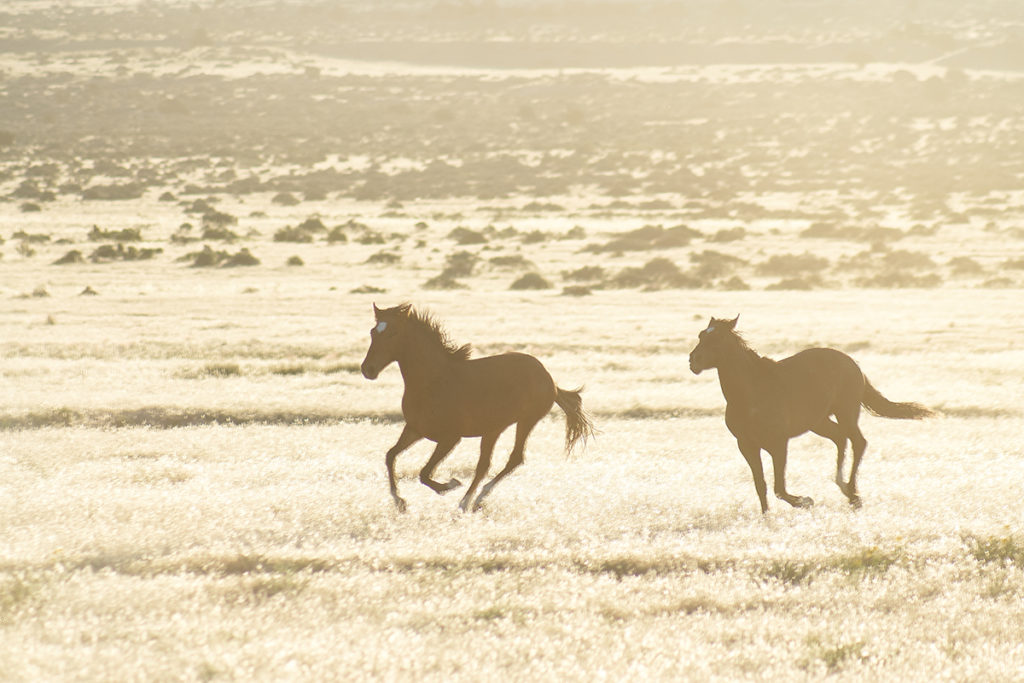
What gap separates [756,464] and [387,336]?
2981 mm

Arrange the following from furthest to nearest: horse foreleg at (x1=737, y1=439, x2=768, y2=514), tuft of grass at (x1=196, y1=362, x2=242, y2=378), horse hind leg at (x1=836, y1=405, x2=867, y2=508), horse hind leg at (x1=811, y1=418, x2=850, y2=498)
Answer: tuft of grass at (x1=196, y1=362, x2=242, y2=378) → horse hind leg at (x1=811, y1=418, x2=850, y2=498) → horse hind leg at (x1=836, y1=405, x2=867, y2=508) → horse foreleg at (x1=737, y1=439, x2=768, y2=514)

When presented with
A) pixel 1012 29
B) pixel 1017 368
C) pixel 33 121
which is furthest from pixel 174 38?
pixel 1017 368

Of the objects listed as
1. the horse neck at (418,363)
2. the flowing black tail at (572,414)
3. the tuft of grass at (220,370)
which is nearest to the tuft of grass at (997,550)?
the flowing black tail at (572,414)

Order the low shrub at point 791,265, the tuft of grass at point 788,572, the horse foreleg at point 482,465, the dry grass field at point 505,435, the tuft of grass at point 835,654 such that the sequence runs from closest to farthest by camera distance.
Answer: the tuft of grass at point 835,654 < the dry grass field at point 505,435 < the tuft of grass at point 788,572 < the horse foreleg at point 482,465 < the low shrub at point 791,265

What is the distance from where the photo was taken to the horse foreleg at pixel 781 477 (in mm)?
9705

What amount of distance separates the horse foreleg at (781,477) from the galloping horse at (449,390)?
1.86 meters

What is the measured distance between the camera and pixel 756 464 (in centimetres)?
973

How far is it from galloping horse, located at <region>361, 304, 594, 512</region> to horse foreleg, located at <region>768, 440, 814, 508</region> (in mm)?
1865

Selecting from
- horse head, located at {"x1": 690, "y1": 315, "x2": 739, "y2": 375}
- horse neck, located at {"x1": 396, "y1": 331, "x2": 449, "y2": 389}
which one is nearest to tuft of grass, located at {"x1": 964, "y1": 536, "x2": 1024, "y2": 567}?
horse head, located at {"x1": 690, "y1": 315, "x2": 739, "y2": 375}

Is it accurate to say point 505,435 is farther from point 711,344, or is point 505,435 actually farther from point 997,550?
point 997,550

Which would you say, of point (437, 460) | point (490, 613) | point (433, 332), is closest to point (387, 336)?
point (433, 332)

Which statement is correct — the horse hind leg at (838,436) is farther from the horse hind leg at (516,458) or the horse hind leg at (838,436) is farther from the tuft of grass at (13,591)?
the tuft of grass at (13,591)

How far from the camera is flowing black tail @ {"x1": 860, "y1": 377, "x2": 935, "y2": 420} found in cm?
1073

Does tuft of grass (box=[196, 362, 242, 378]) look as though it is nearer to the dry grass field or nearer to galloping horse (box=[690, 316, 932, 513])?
the dry grass field
